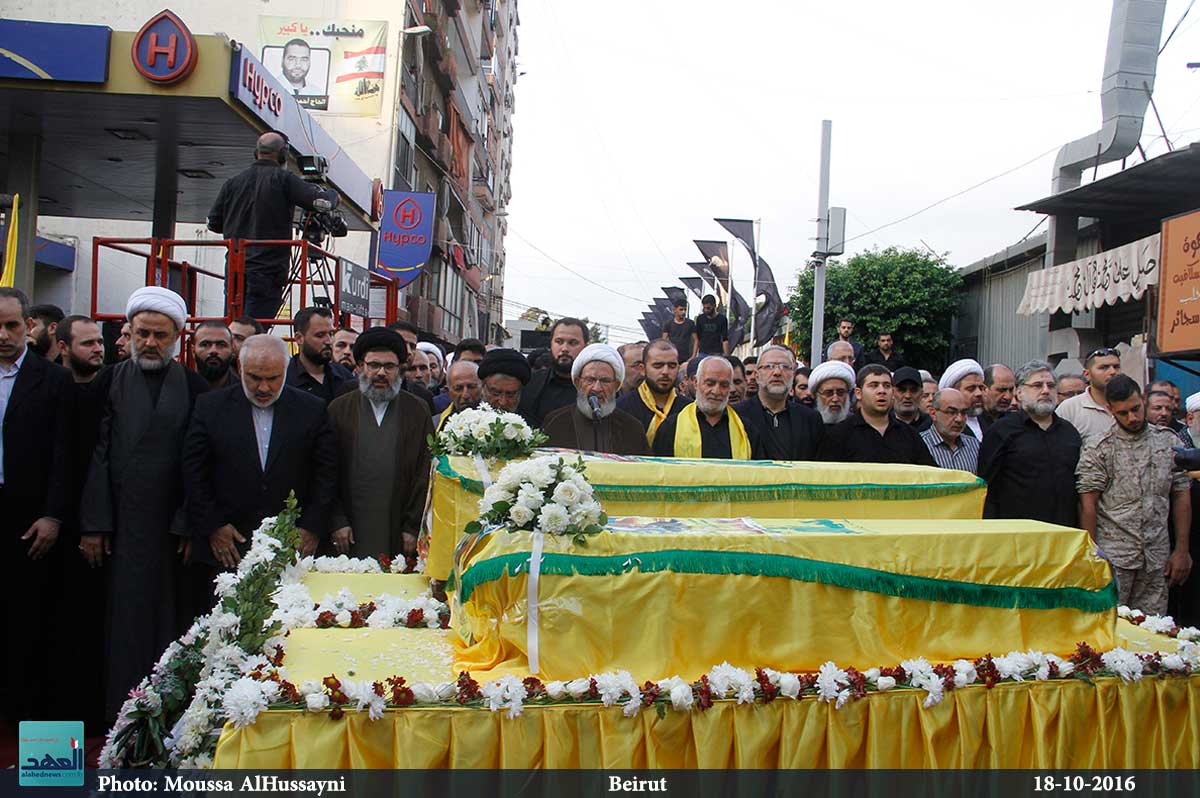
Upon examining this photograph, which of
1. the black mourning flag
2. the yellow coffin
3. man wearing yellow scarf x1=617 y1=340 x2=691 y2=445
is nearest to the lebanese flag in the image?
the black mourning flag

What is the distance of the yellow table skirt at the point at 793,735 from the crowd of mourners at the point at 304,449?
2.15 m

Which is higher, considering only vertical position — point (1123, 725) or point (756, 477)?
point (756, 477)

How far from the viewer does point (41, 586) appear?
464cm

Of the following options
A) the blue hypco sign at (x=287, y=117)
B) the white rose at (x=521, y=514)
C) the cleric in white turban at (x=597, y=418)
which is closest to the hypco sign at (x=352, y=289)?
the blue hypco sign at (x=287, y=117)

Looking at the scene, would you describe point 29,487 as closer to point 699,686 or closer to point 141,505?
point 141,505

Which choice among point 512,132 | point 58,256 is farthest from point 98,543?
point 512,132

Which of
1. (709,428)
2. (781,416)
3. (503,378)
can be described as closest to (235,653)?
(503,378)

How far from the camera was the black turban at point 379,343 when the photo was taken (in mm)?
4992

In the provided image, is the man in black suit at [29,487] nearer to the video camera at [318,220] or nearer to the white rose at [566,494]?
the white rose at [566,494]

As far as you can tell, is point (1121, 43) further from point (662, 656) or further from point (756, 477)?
point (662, 656)

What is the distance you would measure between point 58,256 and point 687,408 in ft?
49.0

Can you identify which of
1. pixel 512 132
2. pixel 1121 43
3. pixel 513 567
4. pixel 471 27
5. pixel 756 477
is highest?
pixel 512 132

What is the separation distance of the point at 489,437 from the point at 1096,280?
13.2 m

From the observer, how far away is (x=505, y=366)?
4.93 meters
